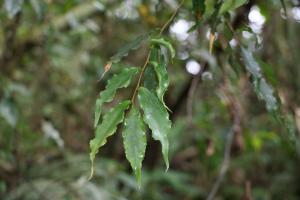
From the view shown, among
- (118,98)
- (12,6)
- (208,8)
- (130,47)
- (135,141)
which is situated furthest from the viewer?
(118,98)

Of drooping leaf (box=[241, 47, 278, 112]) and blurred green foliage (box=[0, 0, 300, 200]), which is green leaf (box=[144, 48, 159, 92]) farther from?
blurred green foliage (box=[0, 0, 300, 200])

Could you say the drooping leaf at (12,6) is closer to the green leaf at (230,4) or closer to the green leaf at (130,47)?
the green leaf at (130,47)

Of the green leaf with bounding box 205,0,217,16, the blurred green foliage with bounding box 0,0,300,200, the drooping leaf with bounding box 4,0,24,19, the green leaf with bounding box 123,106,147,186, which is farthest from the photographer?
the blurred green foliage with bounding box 0,0,300,200

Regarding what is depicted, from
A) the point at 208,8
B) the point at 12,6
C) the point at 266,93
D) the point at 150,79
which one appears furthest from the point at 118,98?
the point at 150,79

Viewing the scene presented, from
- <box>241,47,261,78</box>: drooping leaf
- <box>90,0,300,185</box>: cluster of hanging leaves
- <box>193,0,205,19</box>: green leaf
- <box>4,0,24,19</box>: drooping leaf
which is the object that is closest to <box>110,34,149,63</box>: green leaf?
<box>90,0,300,185</box>: cluster of hanging leaves

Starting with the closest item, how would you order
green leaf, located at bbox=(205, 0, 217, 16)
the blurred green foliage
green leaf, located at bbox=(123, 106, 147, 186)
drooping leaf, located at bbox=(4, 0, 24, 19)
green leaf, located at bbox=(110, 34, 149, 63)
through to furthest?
green leaf, located at bbox=(123, 106, 147, 186) → green leaf, located at bbox=(110, 34, 149, 63) → green leaf, located at bbox=(205, 0, 217, 16) → drooping leaf, located at bbox=(4, 0, 24, 19) → the blurred green foliage

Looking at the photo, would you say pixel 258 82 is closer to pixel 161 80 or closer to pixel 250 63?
pixel 250 63

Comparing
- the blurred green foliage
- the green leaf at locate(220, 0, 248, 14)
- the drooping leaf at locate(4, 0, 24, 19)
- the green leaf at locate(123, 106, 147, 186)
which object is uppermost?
the green leaf at locate(220, 0, 248, 14)
